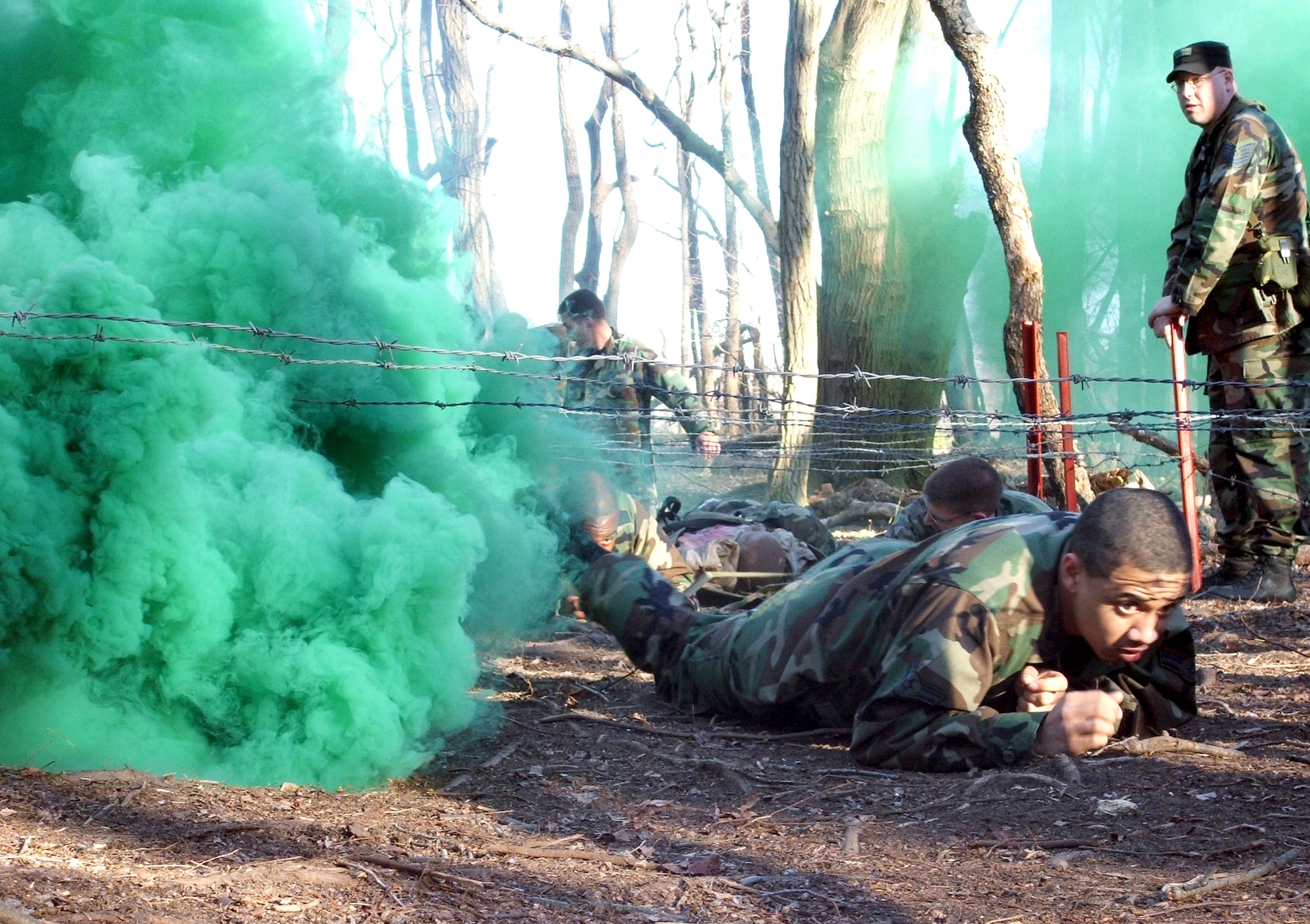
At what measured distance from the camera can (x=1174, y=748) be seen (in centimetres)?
320

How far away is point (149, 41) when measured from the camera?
3.83 meters

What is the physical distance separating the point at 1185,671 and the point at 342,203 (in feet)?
9.86

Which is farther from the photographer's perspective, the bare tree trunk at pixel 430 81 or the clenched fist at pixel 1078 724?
the bare tree trunk at pixel 430 81

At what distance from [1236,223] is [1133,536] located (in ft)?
8.69

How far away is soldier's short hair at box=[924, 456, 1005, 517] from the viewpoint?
4.58m

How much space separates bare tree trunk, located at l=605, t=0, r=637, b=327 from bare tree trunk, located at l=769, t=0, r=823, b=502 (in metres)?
10.9

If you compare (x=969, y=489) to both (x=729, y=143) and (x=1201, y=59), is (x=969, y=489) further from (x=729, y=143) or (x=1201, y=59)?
(x=729, y=143)

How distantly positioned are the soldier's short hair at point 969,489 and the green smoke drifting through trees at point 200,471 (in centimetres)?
161

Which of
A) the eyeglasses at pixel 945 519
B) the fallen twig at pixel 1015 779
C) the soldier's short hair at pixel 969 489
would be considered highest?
the soldier's short hair at pixel 969 489

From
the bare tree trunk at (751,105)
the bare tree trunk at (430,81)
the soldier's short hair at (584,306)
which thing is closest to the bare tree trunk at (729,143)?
the bare tree trunk at (751,105)

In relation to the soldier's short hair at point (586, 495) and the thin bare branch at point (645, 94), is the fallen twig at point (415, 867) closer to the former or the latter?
the soldier's short hair at point (586, 495)

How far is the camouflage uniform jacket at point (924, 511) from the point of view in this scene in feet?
16.1

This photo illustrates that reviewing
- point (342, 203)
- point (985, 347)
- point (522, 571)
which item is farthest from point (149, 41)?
point (985, 347)

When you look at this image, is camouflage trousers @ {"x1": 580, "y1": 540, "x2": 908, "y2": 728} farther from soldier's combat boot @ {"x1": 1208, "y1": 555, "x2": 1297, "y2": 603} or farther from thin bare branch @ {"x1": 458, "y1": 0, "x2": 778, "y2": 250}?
thin bare branch @ {"x1": 458, "y1": 0, "x2": 778, "y2": 250}
